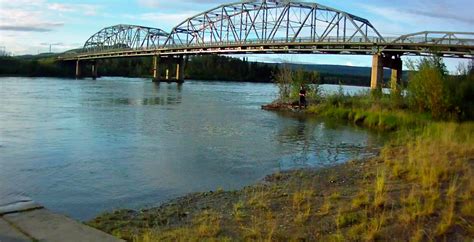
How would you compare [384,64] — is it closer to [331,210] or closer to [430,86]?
[430,86]

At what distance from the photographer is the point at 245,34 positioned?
11600 cm

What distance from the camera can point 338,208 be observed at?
8.56m

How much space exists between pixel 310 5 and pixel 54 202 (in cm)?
9941

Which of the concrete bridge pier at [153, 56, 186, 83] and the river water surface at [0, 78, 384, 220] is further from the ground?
the concrete bridge pier at [153, 56, 186, 83]

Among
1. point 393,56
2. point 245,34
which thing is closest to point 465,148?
point 393,56

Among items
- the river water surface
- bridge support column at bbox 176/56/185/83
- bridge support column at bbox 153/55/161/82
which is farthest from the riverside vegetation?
bridge support column at bbox 176/56/185/83

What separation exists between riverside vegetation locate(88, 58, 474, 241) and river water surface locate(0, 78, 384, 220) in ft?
4.24

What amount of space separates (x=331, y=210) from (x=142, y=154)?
9470mm

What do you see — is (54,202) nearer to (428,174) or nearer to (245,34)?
(428,174)

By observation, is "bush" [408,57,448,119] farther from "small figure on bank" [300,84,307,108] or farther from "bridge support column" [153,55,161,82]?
"bridge support column" [153,55,161,82]

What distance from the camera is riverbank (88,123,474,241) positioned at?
7191mm

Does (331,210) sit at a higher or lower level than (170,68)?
lower

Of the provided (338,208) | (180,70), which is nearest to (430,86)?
(338,208)

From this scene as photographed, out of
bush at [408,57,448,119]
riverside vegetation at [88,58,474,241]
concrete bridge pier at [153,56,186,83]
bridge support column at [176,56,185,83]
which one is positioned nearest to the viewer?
riverside vegetation at [88,58,474,241]
